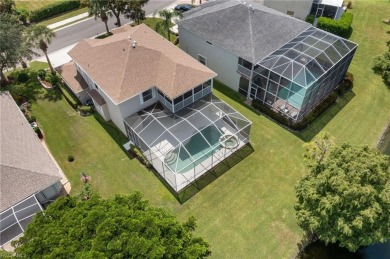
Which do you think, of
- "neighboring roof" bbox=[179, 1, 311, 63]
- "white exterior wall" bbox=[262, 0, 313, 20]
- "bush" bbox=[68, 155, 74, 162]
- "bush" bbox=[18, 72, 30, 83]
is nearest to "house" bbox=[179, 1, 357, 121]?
"neighboring roof" bbox=[179, 1, 311, 63]

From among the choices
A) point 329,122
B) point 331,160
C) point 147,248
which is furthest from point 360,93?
point 147,248

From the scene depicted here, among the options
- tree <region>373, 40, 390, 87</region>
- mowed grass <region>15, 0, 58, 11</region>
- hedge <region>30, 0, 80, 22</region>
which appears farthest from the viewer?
mowed grass <region>15, 0, 58, 11</region>

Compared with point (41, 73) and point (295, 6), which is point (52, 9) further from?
point (295, 6)

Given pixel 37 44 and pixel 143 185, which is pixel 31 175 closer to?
pixel 143 185

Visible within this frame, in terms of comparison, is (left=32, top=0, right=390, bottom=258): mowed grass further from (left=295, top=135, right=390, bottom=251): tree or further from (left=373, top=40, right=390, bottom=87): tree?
(left=295, top=135, right=390, bottom=251): tree

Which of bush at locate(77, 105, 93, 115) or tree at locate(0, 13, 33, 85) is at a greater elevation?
tree at locate(0, 13, 33, 85)

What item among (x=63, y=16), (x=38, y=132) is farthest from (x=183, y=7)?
(x=38, y=132)
